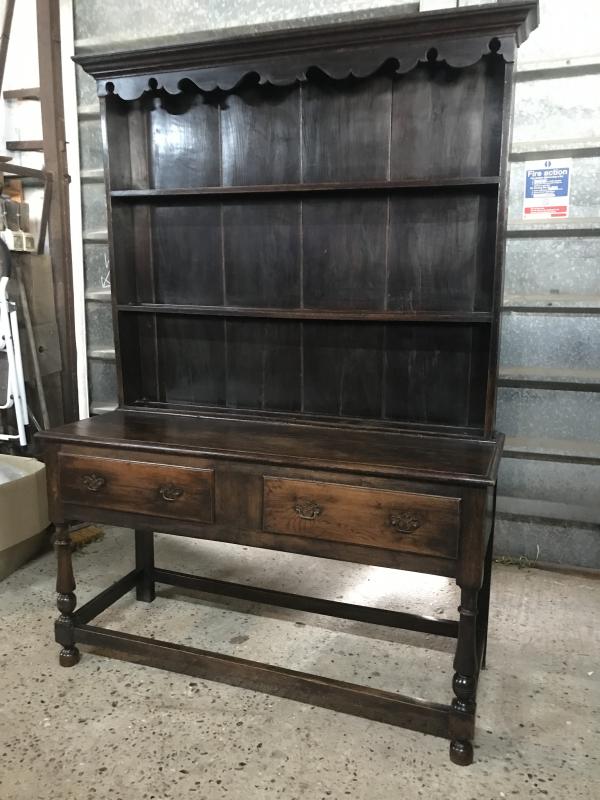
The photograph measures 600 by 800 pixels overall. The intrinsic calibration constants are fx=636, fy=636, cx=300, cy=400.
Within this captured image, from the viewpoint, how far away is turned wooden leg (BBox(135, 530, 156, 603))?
2379 mm

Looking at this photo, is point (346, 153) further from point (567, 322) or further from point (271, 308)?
point (567, 322)

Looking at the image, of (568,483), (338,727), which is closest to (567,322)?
(568,483)

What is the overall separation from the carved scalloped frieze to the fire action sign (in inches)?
34.5

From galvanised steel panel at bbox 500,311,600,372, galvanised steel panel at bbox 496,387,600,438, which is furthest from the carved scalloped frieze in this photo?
galvanised steel panel at bbox 496,387,600,438

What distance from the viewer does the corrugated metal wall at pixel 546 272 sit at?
93.8 inches

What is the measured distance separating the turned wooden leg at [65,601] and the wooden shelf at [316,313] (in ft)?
2.51

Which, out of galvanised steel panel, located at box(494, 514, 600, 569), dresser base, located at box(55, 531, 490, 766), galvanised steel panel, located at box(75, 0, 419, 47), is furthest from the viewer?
galvanised steel panel, located at box(494, 514, 600, 569)

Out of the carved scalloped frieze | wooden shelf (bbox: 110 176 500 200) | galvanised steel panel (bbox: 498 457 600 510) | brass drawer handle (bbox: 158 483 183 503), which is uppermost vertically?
the carved scalloped frieze

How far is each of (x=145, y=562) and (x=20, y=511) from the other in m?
0.63

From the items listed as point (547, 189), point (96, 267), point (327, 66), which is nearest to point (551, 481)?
point (547, 189)

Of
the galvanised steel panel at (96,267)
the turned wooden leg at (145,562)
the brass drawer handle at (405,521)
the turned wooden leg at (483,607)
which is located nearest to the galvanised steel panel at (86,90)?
the galvanised steel panel at (96,267)

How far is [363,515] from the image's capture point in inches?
63.8

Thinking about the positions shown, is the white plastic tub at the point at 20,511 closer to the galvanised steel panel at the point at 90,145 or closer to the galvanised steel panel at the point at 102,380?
the galvanised steel panel at the point at 102,380

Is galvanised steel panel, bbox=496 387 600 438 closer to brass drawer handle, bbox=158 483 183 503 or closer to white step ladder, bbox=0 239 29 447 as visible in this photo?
brass drawer handle, bbox=158 483 183 503
